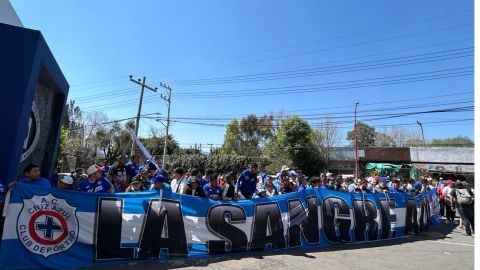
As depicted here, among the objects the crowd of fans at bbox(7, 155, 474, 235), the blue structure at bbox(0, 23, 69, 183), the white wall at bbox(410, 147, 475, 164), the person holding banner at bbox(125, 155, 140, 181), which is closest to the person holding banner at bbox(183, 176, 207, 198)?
the crowd of fans at bbox(7, 155, 474, 235)

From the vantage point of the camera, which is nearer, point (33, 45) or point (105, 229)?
point (105, 229)

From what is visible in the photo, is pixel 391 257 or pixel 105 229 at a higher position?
pixel 105 229

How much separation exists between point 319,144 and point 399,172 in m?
12.9

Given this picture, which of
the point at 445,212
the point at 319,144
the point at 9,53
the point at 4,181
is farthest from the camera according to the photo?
the point at 319,144

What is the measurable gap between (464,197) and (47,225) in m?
11.7

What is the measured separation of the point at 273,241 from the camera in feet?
25.7

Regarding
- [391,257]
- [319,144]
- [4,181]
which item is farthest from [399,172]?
[4,181]

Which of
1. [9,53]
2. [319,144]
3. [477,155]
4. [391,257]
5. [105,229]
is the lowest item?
[391,257]

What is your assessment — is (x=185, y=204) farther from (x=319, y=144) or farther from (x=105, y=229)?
(x=319, y=144)

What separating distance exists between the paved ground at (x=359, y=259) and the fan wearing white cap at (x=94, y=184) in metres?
1.59

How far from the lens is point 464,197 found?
37.2 feet

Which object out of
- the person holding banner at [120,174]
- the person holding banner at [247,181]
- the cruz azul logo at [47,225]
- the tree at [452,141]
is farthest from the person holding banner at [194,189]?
the tree at [452,141]

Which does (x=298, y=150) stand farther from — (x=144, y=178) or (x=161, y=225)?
(x=161, y=225)

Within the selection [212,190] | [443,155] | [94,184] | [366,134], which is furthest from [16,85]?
[366,134]
